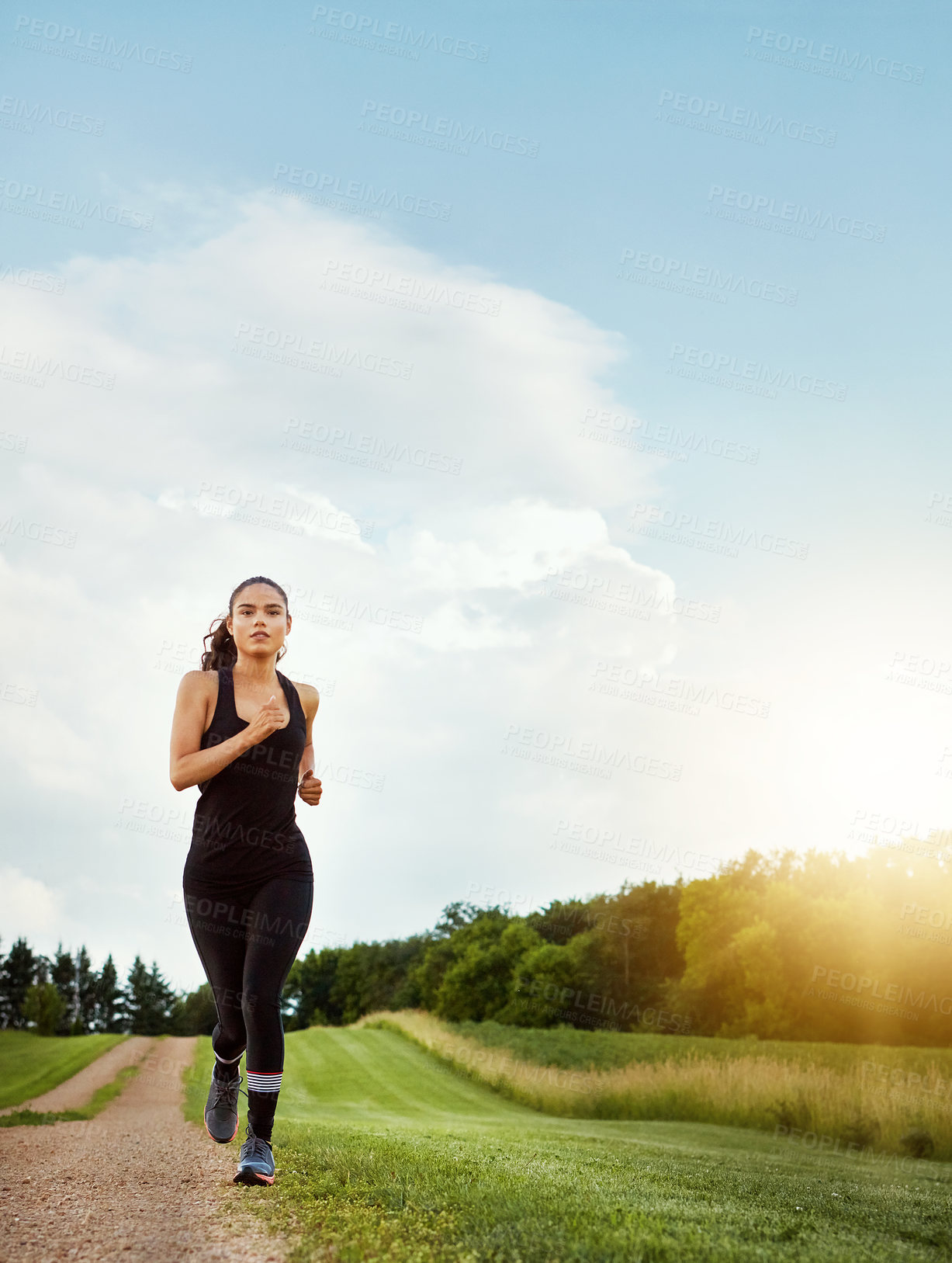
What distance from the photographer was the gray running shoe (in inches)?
237

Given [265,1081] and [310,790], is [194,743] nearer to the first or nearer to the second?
[310,790]

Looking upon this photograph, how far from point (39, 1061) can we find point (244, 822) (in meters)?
27.3

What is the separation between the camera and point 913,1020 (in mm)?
31547

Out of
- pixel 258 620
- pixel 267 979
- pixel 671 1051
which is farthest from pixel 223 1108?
pixel 671 1051

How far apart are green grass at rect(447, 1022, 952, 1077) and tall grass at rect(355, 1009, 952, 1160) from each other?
0.77 ft

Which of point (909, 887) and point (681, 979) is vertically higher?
point (909, 887)

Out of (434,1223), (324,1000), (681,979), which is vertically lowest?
(324,1000)

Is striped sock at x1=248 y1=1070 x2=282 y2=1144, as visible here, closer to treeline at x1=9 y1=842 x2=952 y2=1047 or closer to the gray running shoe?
the gray running shoe

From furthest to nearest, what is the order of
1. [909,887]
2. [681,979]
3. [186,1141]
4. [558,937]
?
1. [558,937]
2. [681,979]
3. [909,887]
4. [186,1141]

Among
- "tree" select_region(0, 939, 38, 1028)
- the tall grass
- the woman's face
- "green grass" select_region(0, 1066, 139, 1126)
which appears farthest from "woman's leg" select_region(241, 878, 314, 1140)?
"tree" select_region(0, 939, 38, 1028)

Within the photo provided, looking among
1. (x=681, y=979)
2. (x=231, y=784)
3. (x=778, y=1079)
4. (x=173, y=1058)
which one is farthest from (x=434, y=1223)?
(x=681, y=979)

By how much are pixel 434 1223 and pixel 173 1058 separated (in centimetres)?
2813

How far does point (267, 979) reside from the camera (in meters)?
5.04

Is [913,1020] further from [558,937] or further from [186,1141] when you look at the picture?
[186,1141]
